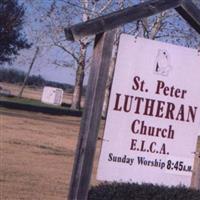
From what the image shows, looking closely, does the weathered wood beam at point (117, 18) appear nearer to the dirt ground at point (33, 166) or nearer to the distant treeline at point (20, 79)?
the dirt ground at point (33, 166)

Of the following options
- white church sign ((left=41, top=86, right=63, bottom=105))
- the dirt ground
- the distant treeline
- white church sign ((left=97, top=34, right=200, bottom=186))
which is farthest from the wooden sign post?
the distant treeline

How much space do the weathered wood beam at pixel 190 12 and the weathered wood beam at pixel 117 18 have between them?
11 cm

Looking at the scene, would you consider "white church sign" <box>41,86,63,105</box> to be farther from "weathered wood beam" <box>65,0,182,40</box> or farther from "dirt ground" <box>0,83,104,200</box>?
"weathered wood beam" <box>65,0,182,40</box>

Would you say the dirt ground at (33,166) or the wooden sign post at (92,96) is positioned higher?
the wooden sign post at (92,96)

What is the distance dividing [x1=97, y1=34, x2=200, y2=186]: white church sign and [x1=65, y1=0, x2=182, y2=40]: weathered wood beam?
0.87 ft

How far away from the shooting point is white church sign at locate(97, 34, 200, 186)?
25.3ft

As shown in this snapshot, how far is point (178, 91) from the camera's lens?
8.02 m

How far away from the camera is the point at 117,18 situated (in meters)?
7.63

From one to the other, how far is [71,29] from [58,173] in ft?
25.2

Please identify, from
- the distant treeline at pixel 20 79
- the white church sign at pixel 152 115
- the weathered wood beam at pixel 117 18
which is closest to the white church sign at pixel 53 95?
the distant treeline at pixel 20 79

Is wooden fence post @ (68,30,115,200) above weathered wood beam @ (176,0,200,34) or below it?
below

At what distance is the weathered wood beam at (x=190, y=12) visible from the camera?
811 cm

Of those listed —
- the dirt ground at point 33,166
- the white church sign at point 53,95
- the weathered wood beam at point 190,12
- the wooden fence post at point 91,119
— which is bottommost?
the dirt ground at point 33,166

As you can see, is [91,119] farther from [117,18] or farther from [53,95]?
[53,95]
